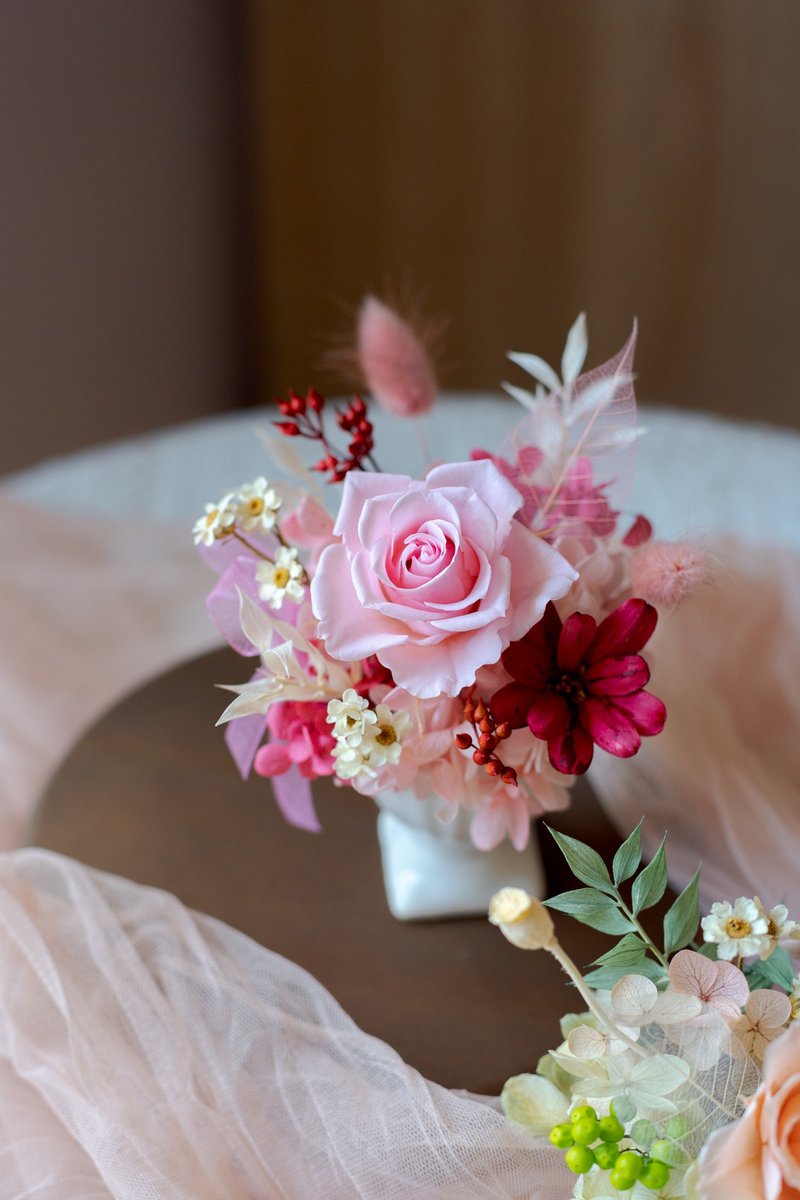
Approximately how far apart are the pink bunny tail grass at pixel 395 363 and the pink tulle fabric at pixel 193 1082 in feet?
1.23

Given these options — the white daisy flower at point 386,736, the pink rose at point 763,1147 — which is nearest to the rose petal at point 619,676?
the white daisy flower at point 386,736

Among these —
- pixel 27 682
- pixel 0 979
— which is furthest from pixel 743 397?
pixel 0 979

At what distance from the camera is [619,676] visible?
23.6 inches

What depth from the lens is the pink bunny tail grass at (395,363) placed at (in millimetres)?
762

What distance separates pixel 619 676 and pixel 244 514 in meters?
0.23

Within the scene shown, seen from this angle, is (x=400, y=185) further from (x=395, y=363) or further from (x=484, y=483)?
(x=484, y=483)

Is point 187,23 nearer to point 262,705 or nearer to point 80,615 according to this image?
point 80,615

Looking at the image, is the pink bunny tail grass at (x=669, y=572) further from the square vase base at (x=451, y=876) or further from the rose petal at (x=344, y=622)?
the square vase base at (x=451, y=876)

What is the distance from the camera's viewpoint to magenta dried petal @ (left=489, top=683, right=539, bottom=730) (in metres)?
0.60

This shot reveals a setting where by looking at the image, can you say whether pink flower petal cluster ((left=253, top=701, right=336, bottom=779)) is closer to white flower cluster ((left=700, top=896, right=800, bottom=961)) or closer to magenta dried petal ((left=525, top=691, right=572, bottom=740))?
magenta dried petal ((left=525, top=691, right=572, bottom=740))

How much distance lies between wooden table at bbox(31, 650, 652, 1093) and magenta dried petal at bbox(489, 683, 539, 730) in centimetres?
25

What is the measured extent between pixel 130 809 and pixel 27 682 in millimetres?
283

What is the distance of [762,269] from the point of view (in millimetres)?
2271

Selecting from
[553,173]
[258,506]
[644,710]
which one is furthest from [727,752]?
[553,173]
